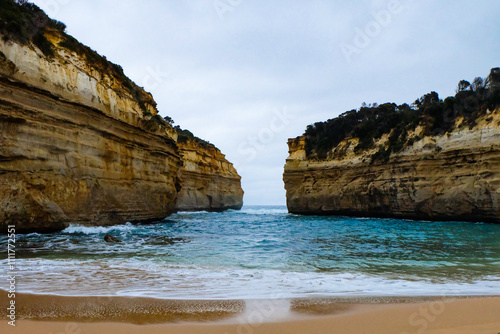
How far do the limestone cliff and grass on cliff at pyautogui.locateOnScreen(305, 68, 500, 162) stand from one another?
53.2ft

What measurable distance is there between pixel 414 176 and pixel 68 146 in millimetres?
22409

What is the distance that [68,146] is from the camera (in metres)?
12.6

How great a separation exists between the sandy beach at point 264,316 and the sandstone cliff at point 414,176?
19.2 meters

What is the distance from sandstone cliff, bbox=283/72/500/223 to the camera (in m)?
19.5

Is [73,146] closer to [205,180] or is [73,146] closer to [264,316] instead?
[264,316]

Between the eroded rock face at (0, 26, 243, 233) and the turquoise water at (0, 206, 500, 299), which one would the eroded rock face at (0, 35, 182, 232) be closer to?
the eroded rock face at (0, 26, 243, 233)

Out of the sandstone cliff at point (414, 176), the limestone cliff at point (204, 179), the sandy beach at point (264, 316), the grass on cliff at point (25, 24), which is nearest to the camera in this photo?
the sandy beach at point (264, 316)

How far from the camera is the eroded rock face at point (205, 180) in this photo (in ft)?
147

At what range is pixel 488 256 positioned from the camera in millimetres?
7926

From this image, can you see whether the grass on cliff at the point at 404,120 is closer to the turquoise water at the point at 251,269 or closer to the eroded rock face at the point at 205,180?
the turquoise water at the point at 251,269

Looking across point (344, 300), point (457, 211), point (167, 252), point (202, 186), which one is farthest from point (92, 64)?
point (202, 186)

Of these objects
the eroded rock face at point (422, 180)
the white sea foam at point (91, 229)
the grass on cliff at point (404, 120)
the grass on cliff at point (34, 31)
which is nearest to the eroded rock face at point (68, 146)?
the white sea foam at point (91, 229)

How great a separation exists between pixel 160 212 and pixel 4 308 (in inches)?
647
